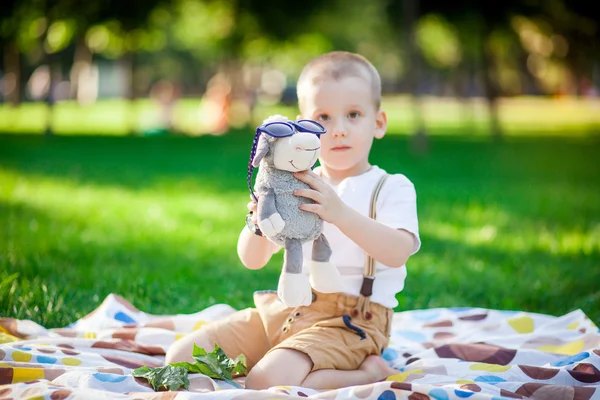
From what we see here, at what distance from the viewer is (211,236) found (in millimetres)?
5672

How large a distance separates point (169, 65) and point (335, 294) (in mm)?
46184

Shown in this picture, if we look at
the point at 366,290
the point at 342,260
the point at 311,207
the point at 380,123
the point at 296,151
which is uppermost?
the point at 380,123

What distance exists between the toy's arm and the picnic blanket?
0.51 metres

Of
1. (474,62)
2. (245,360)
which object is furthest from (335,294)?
(474,62)

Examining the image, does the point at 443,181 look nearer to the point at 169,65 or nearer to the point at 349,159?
the point at 349,159

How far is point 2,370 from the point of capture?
8.39ft

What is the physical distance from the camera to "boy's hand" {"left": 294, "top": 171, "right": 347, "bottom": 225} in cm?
244

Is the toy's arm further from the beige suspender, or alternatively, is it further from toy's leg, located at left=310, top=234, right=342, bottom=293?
the beige suspender

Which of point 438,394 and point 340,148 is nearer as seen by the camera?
point 438,394

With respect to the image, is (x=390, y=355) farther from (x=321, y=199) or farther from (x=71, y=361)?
(x=71, y=361)

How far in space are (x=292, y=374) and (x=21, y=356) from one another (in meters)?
1.00

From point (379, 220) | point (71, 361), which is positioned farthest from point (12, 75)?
point (379, 220)

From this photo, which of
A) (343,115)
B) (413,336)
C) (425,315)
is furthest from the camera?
(425,315)

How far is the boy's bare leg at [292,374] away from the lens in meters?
2.54
